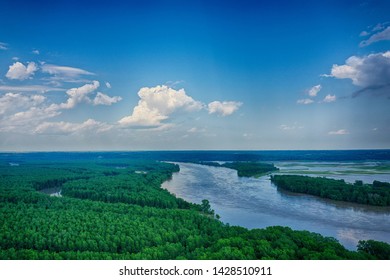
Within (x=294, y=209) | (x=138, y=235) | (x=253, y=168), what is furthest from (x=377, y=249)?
(x=253, y=168)

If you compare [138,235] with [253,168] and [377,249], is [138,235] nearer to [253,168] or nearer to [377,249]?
[377,249]

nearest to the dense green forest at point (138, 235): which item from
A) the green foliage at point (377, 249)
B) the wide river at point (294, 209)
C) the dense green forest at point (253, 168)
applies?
the green foliage at point (377, 249)

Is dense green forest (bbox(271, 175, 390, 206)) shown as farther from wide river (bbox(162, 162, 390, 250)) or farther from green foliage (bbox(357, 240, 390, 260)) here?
green foliage (bbox(357, 240, 390, 260))

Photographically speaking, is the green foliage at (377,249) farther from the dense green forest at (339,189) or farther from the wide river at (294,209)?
the dense green forest at (339,189)

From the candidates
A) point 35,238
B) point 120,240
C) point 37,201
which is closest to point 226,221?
point 120,240

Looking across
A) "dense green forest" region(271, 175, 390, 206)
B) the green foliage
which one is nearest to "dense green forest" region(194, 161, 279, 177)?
"dense green forest" region(271, 175, 390, 206)
